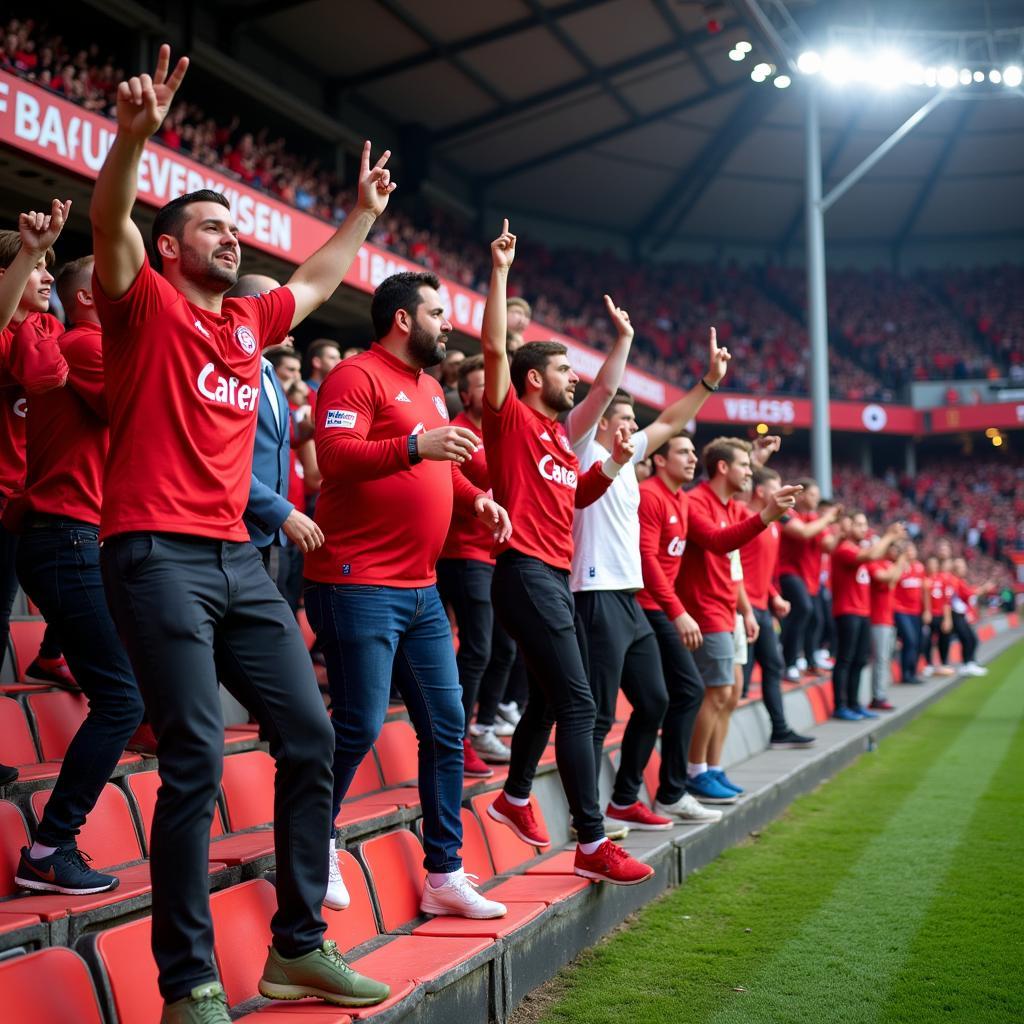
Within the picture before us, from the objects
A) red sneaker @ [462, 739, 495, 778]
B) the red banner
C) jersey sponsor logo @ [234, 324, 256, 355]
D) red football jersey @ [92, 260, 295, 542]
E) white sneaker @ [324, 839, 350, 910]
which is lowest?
white sneaker @ [324, 839, 350, 910]

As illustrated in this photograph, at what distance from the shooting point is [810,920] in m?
4.47

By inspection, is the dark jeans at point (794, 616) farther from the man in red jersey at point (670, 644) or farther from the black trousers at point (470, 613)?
the black trousers at point (470, 613)

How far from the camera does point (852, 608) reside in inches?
405

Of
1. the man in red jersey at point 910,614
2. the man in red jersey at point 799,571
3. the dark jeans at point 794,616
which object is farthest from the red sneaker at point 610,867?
the man in red jersey at point 910,614

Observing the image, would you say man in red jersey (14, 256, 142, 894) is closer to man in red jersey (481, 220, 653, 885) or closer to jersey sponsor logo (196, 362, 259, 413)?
jersey sponsor logo (196, 362, 259, 413)

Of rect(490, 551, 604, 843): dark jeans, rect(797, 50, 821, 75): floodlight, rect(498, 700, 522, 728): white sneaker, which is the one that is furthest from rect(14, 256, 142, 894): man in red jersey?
rect(797, 50, 821, 75): floodlight

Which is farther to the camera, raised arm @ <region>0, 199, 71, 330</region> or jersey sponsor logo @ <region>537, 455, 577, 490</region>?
jersey sponsor logo @ <region>537, 455, 577, 490</region>

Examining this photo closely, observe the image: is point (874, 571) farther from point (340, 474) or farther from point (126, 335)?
point (126, 335)

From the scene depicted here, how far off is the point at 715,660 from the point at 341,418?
341 cm

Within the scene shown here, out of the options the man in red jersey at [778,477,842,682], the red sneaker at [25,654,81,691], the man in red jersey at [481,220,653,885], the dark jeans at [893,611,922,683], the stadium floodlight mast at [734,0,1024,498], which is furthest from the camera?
the stadium floodlight mast at [734,0,1024,498]

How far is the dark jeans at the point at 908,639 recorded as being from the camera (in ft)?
46.5

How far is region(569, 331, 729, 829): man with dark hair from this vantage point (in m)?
4.67

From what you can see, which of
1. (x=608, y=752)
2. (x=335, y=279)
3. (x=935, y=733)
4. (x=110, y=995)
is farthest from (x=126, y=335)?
(x=935, y=733)

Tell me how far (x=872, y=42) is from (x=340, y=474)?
66.6ft
